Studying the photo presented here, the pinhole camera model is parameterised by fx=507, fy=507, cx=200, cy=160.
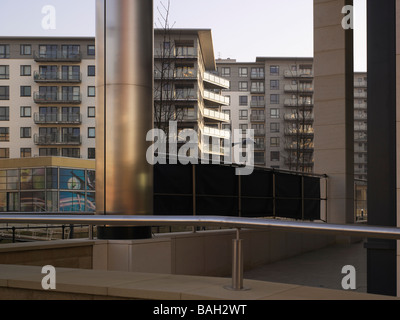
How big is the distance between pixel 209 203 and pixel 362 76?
14558 centimetres

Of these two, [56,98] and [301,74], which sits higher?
[301,74]

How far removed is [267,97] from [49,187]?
76087mm

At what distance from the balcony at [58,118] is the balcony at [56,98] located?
7.58 ft

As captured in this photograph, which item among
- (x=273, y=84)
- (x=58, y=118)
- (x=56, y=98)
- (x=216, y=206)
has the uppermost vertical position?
(x=273, y=84)

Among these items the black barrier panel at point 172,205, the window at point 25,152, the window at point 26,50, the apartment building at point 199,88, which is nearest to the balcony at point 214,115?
the apartment building at point 199,88

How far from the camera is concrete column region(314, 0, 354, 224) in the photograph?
2000 centimetres

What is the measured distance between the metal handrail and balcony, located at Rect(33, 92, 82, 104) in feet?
293

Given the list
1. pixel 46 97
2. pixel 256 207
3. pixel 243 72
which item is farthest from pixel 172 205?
pixel 243 72

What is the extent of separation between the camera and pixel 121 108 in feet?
27.1

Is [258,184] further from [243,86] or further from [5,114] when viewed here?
[243,86]

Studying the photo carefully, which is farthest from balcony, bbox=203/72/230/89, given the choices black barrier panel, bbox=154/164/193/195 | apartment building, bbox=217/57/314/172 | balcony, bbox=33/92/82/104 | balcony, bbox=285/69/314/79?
black barrier panel, bbox=154/164/193/195

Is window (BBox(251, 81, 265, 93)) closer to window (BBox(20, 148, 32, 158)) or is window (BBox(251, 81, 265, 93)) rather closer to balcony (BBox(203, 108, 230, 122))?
balcony (BBox(203, 108, 230, 122))

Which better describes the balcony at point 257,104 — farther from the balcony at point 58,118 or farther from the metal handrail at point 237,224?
the metal handrail at point 237,224

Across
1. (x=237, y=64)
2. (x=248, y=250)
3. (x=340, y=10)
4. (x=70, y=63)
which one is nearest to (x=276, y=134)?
(x=237, y=64)
